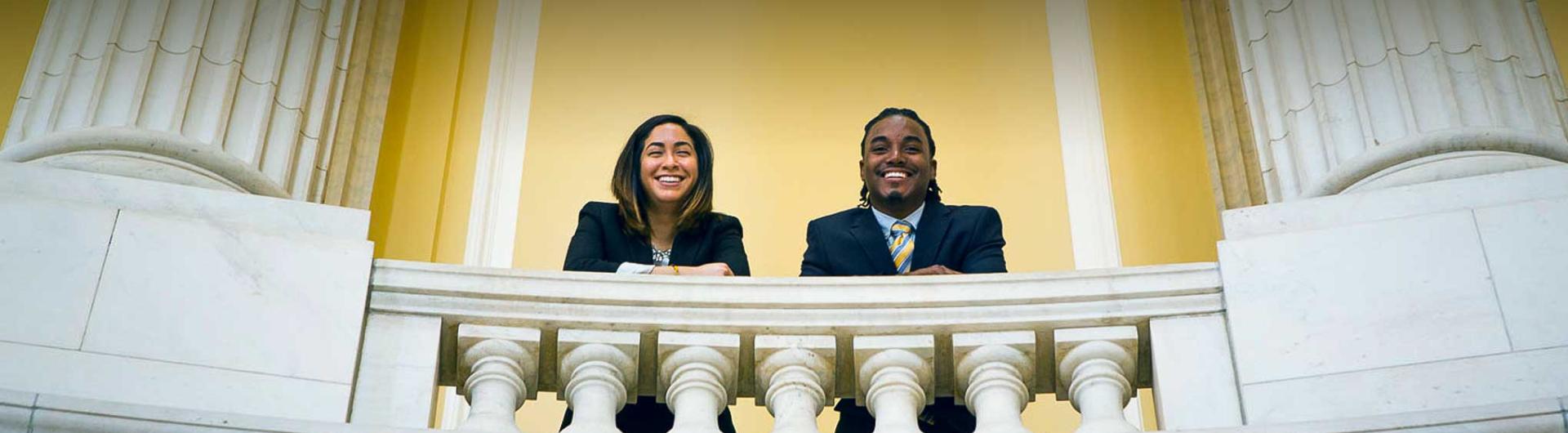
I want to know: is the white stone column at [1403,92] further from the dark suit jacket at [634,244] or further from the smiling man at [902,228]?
the dark suit jacket at [634,244]

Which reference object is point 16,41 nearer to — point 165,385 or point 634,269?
point 634,269

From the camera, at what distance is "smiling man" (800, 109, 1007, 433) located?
8.80 metres

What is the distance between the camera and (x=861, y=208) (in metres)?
9.30

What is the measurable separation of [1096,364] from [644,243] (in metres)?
2.26

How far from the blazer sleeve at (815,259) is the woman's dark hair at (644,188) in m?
0.44

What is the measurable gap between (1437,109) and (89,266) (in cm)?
505

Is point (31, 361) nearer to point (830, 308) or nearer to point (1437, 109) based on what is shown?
point (830, 308)

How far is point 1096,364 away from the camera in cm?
749

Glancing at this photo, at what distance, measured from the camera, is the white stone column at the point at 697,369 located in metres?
7.36

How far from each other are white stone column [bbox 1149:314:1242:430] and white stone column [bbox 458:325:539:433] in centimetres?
210

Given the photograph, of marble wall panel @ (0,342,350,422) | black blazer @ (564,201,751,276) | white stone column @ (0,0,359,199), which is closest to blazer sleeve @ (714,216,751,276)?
black blazer @ (564,201,751,276)

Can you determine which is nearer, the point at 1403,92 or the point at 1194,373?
the point at 1194,373

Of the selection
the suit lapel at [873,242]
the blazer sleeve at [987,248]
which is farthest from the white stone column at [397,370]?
the blazer sleeve at [987,248]

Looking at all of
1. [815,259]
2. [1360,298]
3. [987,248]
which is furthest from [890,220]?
[1360,298]
